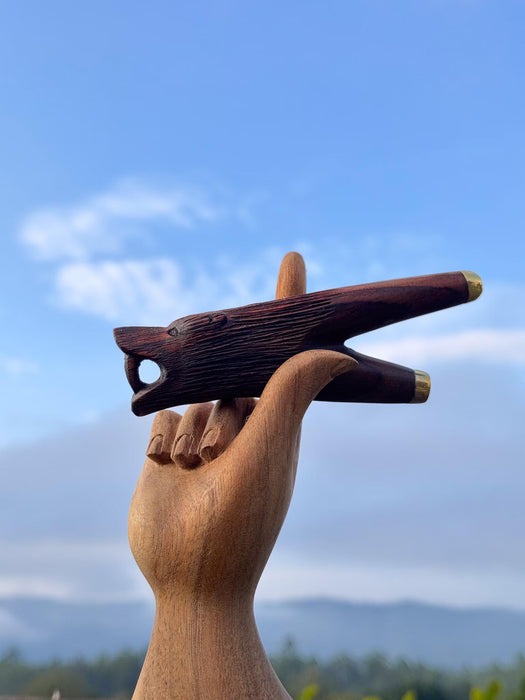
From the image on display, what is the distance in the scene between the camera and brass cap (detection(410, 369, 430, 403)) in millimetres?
3129

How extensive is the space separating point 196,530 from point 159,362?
0.71 metres

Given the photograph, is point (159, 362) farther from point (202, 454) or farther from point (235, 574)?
point (235, 574)

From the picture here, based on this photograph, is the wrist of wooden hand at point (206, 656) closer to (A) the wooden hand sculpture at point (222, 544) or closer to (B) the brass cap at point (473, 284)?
(A) the wooden hand sculpture at point (222, 544)

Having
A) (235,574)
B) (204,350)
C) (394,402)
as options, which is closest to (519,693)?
(394,402)

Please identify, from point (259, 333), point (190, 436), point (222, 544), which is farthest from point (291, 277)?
point (222, 544)

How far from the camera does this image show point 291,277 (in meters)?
3.38

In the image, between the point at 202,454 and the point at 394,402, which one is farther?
the point at 394,402

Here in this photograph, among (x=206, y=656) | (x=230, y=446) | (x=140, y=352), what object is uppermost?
(x=140, y=352)

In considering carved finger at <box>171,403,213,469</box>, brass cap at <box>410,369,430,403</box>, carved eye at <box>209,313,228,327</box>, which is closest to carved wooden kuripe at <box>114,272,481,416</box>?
carved eye at <box>209,313,228,327</box>

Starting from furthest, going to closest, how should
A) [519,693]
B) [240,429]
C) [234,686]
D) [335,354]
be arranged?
[519,693]
[240,429]
[335,354]
[234,686]

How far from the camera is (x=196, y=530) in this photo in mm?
2627

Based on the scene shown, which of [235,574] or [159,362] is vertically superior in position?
[159,362]

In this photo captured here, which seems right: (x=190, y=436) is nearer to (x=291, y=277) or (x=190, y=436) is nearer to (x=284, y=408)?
(x=284, y=408)

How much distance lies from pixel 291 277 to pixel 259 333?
536mm
